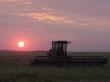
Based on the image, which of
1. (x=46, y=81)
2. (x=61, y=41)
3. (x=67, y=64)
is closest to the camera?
(x=46, y=81)

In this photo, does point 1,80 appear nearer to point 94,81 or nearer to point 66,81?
point 66,81

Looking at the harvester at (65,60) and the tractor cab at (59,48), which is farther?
the tractor cab at (59,48)

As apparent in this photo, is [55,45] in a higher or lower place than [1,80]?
higher

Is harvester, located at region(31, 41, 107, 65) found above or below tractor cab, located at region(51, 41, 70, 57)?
below

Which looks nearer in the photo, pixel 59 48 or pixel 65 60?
pixel 65 60

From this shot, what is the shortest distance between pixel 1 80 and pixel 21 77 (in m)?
2.38

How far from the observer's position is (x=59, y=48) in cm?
4738

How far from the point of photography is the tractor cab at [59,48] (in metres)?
46.9

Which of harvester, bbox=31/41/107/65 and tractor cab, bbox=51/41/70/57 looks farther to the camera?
tractor cab, bbox=51/41/70/57

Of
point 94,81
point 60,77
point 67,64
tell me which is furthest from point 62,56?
point 94,81

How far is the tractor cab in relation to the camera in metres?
46.9

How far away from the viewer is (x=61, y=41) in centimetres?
4703

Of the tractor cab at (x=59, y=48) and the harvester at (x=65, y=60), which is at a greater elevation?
the tractor cab at (x=59, y=48)

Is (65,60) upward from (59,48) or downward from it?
downward
